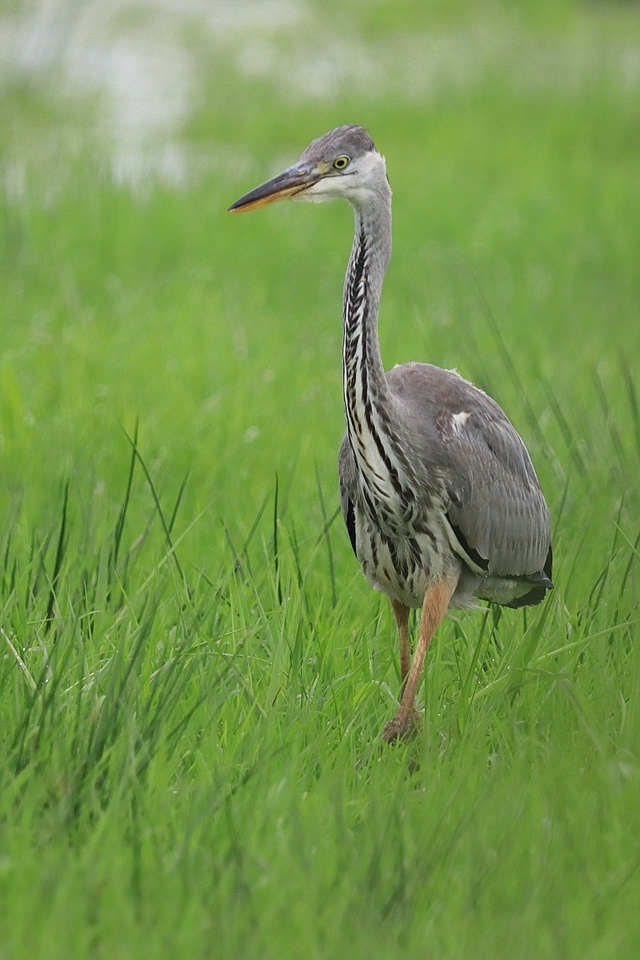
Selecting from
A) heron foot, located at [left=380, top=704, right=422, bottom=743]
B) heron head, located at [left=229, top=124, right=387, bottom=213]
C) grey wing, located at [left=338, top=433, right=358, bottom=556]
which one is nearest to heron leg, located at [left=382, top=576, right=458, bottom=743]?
heron foot, located at [left=380, top=704, right=422, bottom=743]

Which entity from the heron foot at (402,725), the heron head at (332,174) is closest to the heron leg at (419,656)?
the heron foot at (402,725)

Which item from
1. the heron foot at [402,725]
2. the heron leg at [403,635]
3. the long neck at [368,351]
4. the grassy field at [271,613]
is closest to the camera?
the grassy field at [271,613]

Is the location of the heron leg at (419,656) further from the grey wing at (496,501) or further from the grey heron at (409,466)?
the grey wing at (496,501)

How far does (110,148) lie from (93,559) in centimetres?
833

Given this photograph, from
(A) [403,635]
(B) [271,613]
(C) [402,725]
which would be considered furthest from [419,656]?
(B) [271,613]

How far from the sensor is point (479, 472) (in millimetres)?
3674

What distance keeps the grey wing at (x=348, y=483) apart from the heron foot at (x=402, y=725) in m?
0.61

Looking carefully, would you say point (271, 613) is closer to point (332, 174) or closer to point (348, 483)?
point (348, 483)

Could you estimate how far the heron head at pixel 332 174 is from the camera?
11.3 feet

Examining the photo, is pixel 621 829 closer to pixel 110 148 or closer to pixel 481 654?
pixel 481 654

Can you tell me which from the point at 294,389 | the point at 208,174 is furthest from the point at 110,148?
the point at 294,389

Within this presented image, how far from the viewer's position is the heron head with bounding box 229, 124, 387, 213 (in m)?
3.44

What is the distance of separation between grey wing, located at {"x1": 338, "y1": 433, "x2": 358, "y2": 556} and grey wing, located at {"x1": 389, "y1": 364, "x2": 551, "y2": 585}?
0.83ft

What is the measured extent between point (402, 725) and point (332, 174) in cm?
147
